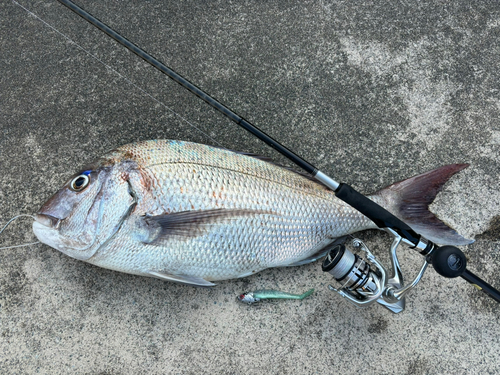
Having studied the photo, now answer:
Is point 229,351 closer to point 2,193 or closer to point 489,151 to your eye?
point 2,193

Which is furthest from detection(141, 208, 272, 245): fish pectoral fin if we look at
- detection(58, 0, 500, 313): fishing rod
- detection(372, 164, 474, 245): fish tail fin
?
detection(372, 164, 474, 245): fish tail fin

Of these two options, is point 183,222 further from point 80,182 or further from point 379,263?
point 379,263

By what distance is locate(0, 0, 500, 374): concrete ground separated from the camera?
6.73 feet

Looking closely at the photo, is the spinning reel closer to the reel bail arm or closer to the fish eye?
the reel bail arm

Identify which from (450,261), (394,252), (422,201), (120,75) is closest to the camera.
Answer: (450,261)

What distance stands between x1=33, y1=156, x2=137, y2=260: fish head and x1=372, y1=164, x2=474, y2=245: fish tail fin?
55.1 inches

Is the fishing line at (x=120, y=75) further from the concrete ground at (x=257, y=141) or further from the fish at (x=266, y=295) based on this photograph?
the fish at (x=266, y=295)

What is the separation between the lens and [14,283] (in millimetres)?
2146

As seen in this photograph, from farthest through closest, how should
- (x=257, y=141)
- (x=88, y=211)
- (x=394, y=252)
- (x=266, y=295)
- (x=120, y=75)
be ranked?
(x=120, y=75), (x=257, y=141), (x=266, y=295), (x=88, y=211), (x=394, y=252)

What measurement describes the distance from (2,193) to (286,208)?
5.81 feet

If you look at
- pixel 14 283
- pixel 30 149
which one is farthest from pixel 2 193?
pixel 14 283

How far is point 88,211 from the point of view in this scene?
185cm

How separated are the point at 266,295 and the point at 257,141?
37.3 inches

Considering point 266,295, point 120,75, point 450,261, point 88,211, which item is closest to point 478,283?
point 450,261
